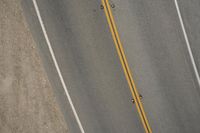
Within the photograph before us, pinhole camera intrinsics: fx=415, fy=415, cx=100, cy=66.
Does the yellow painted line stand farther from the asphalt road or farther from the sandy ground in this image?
the sandy ground

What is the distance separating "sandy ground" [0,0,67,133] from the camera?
3188 millimetres

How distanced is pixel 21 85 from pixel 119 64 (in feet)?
2.83

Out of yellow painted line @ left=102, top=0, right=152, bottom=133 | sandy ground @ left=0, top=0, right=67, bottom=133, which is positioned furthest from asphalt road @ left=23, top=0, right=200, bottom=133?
sandy ground @ left=0, top=0, right=67, bottom=133

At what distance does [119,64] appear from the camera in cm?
300

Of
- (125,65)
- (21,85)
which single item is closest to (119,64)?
(125,65)

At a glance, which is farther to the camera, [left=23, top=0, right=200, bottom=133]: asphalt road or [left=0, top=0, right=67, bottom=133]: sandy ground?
[left=0, top=0, right=67, bottom=133]: sandy ground

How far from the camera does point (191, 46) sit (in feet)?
9.43

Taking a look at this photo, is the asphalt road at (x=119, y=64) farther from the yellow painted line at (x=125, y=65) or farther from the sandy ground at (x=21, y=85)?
the sandy ground at (x=21, y=85)

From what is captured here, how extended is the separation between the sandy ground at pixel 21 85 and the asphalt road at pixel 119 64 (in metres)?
0.18

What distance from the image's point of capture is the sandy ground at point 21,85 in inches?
125

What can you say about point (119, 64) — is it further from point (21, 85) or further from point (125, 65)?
point (21, 85)

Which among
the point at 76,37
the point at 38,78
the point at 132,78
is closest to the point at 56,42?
the point at 76,37

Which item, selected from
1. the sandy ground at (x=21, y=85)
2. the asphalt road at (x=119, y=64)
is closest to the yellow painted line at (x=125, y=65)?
the asphalt road at (x=119, y=64)

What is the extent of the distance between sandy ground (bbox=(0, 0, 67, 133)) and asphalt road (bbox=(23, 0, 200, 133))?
180mm
